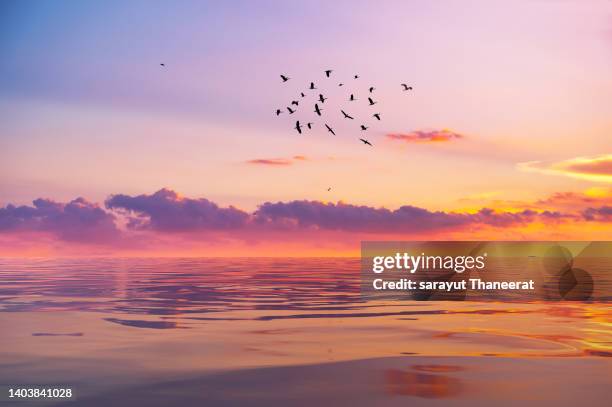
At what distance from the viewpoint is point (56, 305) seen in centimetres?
3759

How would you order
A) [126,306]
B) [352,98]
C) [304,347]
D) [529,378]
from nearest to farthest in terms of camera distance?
[529,378] < [304,347] < [352,98] < [126,306]

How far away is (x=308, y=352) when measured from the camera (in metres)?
23.0

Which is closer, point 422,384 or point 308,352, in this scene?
point 422,384

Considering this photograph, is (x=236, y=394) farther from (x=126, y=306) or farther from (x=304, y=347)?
(x=126, y=306)

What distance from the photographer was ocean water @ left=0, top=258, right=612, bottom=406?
1764cm

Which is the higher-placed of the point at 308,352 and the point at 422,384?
the point at 308,352

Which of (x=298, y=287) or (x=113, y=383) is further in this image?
(x=298, y=287)

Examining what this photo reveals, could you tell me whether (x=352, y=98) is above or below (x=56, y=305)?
above

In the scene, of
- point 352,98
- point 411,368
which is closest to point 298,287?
point 352,98

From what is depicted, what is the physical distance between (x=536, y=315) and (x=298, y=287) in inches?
828

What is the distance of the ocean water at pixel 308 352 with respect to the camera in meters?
17.6

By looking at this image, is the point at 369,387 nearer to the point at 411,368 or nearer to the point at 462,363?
the point at 411,368

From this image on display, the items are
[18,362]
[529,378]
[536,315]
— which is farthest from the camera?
[536,315]

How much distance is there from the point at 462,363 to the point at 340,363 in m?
3.39
